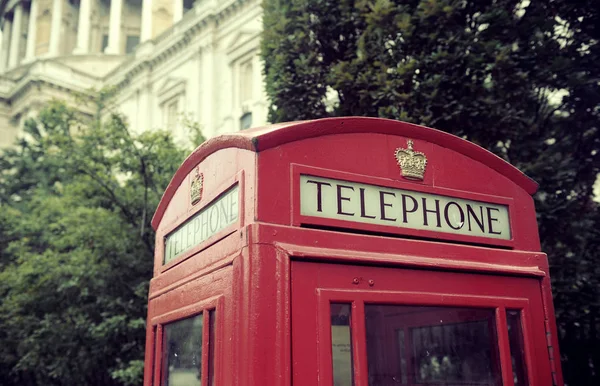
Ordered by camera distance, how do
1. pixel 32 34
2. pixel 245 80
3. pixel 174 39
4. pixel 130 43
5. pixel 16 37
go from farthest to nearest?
pixel 16 37 → pixel 32 34 → pixel 130 43 → pixel 174 39 → pixel 245 80

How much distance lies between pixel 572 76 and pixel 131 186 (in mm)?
8177

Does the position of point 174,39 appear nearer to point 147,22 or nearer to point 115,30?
point 147,22

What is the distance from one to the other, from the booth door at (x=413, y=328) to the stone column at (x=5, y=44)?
53876 millimetres

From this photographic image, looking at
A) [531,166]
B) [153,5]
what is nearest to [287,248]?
[531,166]

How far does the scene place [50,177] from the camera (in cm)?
1636

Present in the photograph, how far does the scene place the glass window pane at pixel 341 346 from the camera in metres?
2.07

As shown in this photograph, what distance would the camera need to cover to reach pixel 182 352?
2627mm

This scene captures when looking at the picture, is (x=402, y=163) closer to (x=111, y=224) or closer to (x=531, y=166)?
(x=531, y=166)

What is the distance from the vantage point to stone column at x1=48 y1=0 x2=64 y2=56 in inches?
1687

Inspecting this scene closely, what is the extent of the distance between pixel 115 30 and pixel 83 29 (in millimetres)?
2653

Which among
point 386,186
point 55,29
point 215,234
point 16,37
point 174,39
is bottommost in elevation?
point 215,234

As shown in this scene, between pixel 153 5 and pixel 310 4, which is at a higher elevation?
pixel 153 5

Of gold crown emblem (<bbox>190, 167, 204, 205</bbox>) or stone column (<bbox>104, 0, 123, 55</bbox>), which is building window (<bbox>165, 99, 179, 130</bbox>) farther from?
gold crown emblem (<bbox>190, 167, 204, 205</bbox>)

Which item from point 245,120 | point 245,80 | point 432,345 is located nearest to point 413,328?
point 432,345
